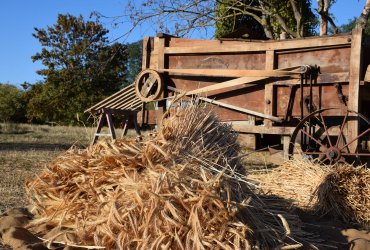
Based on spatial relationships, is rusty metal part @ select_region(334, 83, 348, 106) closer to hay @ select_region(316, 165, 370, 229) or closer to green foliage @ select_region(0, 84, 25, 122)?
hay @ select_region(316, 165, 370, 229)

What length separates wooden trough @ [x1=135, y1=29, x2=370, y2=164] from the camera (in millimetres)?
6289

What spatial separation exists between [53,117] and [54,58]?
5.60 meters

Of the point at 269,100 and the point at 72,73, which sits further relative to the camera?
the point at 72,73

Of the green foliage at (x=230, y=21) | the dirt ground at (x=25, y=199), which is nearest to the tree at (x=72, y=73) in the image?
the green foliage at (x=230, y=21)

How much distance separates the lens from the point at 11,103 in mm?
32406

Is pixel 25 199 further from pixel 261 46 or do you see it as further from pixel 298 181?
pixel 261 46

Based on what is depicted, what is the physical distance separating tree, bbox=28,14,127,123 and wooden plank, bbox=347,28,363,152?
24195 millimetres

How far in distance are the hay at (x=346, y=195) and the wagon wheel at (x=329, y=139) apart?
97 centimetres

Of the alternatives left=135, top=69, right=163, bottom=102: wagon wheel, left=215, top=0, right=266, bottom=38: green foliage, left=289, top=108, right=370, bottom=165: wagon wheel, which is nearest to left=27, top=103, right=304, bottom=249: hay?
left=289, top=108, right=370, bottom=165: wagon wheel

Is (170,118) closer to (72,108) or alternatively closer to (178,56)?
(178,56)

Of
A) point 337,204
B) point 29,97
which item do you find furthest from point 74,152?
point 29,97

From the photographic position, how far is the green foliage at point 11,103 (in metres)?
30.5

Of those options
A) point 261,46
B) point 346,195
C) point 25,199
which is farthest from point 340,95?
point 25,199

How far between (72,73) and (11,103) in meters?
4.56
